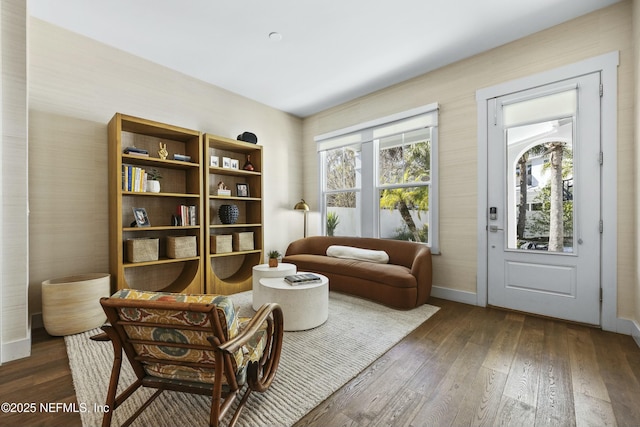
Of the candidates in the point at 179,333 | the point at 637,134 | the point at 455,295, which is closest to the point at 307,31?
the point at 179,333

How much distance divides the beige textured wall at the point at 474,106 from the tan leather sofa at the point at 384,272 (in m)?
0.47

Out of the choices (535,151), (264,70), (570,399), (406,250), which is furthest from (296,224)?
(570,399)

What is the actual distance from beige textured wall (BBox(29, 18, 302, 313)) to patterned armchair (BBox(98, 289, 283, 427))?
229cm

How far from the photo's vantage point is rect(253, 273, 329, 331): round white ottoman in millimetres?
2547

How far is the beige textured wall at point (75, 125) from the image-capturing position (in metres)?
2.75

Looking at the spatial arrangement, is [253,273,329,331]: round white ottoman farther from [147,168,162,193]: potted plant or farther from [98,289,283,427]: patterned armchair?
[147,168,162,193]: potted plant

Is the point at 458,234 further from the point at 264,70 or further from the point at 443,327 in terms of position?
the point at 264,70

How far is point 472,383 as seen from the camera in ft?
5.81

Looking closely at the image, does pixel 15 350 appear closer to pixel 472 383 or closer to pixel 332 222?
pixel 472 383

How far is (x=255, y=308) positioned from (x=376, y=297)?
1422mm

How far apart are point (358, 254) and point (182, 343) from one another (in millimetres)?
2958

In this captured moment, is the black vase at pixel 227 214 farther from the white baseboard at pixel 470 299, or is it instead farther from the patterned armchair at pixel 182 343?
the white baseboard at pixel 470 299

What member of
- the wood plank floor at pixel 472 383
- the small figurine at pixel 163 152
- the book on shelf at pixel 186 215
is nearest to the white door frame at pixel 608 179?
the wood plank floor at pixel 472 383

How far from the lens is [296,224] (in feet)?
17.5
